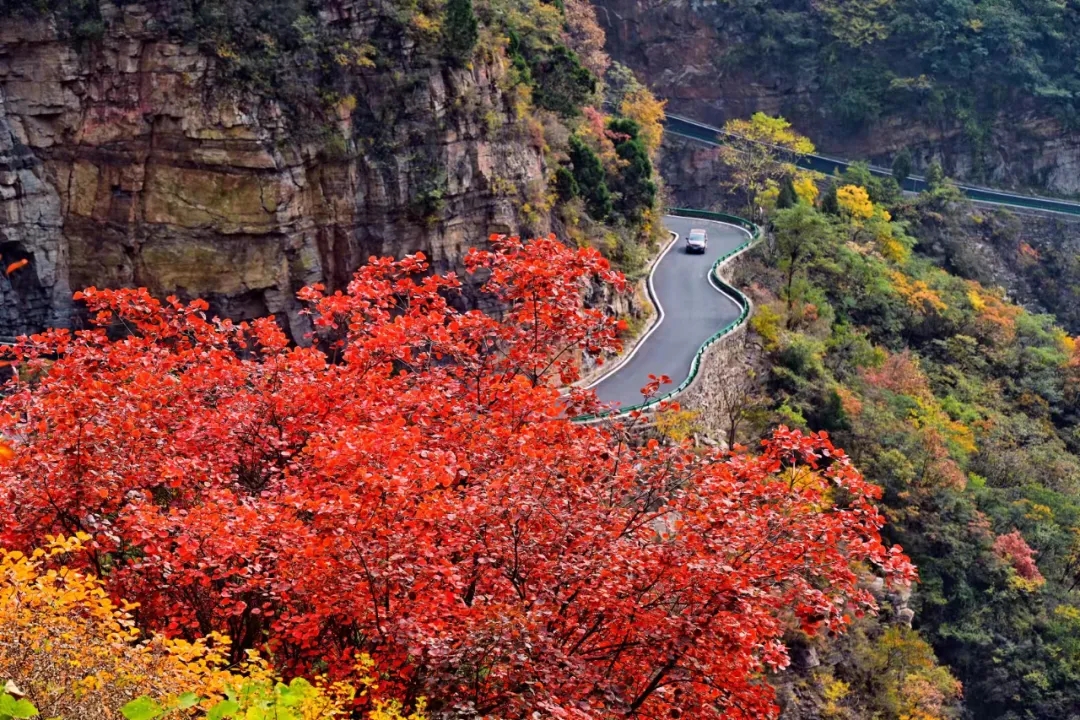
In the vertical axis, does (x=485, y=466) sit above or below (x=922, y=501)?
above

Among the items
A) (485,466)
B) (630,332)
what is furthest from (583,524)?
(630,332)

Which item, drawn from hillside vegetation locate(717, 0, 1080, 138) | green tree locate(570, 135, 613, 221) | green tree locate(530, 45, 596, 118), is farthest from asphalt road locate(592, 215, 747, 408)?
hillside vegetation locate(717, 0, 1080, 138)

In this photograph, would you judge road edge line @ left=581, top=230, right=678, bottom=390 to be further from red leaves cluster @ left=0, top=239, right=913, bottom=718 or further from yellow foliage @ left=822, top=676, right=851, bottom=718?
red leaves cluster @ left=0, top=239, right=913, bottom=718

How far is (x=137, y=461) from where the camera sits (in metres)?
13.5

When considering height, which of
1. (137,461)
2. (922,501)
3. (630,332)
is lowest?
(922,501)

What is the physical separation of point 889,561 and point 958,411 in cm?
3188

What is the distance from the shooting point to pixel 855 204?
52469 millimetres

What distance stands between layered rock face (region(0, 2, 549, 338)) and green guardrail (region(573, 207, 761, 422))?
307 inches

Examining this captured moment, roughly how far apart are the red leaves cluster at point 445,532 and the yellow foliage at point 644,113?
39.0m

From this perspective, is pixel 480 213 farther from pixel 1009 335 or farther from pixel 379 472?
pixel 1009 335

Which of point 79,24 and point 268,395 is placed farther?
point 79,24

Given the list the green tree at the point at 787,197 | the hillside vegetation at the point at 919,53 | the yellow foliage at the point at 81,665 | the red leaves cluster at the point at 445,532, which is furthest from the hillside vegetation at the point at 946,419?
the yellow foliage at the point at 81,665

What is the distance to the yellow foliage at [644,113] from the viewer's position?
52781 mm

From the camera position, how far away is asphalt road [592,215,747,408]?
102 feet
